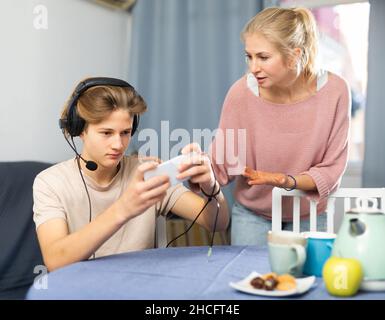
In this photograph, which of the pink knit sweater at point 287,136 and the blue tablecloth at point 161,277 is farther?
the pink knit sweater at point 287,136

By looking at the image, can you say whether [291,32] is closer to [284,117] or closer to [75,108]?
[284,117]

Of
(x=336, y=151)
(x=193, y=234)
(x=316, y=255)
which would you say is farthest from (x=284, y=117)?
(x=193, y=234)

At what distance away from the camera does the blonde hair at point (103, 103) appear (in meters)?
1.14

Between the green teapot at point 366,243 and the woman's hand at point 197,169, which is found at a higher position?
the woman's hand at point 197,169

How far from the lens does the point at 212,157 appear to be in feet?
4.73

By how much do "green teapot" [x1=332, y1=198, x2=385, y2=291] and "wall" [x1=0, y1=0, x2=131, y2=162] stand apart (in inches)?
63.0

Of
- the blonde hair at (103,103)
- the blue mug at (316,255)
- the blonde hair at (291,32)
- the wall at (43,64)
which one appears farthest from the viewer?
the wall at (43,64)

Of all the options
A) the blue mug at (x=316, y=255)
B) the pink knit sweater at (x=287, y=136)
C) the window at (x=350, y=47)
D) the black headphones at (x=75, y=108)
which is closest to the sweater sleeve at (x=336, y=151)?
the pink knit sweater at (x=287, y=136)

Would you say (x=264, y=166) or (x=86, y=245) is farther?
(x=264, y=166)

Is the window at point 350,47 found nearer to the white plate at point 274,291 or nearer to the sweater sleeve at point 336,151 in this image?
the sweater sleeve at point 336,151

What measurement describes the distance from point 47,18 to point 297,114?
135cm

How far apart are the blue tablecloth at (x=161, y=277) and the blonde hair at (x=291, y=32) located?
0.58 meters
